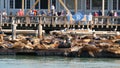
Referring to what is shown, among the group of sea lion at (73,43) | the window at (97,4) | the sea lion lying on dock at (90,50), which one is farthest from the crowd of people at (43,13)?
the sea lion lying on dock at (90,50)

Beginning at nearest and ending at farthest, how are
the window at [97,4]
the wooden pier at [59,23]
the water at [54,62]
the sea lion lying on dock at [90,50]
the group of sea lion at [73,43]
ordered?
the water at [54,62], the sea lion lying on dock at [90,50], the group of sea lion at [73,43], the wooden pier at [59,23], the window at [97,4]

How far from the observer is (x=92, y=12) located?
61562 mm

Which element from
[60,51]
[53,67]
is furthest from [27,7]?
[53,67]

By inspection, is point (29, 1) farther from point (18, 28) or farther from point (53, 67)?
point (53, 67)

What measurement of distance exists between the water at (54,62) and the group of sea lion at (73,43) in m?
0.68

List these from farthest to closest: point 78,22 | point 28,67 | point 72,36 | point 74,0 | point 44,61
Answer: point 74,0 → point 78,22 → point 72,36 → point 44,61 → point 28,67

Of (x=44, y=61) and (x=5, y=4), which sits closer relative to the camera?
(x=44, y=61)

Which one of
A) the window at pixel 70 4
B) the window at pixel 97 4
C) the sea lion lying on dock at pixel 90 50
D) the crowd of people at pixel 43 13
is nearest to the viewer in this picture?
the sea lion lying on dock at pixel 90 50

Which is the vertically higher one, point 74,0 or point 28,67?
point 74,0

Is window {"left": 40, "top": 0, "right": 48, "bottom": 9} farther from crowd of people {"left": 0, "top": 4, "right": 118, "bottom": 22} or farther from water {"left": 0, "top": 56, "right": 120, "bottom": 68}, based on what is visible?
water {"left": 0, "top": 56, "right": 120, "bottom": 68}

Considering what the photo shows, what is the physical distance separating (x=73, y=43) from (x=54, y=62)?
3.01 metres

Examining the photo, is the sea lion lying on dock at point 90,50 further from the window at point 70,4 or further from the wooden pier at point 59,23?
the window at point 70,4

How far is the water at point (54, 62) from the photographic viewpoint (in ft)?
126

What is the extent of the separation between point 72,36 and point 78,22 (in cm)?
807
